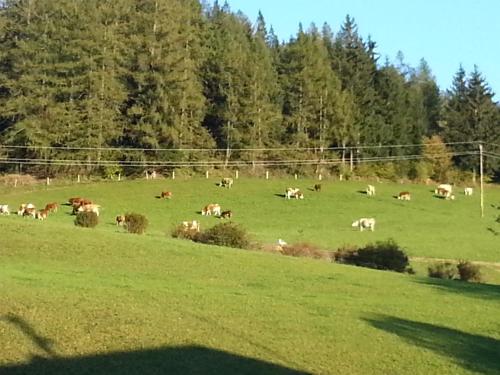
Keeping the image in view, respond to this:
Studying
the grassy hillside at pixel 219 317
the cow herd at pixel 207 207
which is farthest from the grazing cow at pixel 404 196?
the grassy hillside at pixel 219 317

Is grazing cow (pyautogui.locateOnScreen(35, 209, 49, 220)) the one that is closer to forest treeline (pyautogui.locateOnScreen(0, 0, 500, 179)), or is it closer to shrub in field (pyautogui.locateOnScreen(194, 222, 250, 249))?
shrub in field (pyautogui.locateOnScreen(194, 222, 250, 249))

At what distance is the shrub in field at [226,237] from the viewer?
35.2 metres

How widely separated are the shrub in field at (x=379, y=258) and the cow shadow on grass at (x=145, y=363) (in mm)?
22645

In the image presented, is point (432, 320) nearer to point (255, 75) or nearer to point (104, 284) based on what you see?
point (104, 284)

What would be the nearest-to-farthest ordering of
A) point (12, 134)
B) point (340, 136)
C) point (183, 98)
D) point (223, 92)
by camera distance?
point (12, 134)
point (183, 98)
point (223, 92)
point (340, 136)

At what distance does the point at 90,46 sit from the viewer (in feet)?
229

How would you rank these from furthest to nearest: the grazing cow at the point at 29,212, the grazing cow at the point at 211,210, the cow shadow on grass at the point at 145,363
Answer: the grazing cow at the point at 211,210, the grazing cow at the point at 29,212, the cow shadow on grass at the point at 145,363

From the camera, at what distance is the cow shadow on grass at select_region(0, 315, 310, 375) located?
10.6m

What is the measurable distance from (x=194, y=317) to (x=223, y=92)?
66.3 meters

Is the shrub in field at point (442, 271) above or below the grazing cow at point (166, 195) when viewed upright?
below

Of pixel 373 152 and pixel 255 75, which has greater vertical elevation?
pixel 255 75

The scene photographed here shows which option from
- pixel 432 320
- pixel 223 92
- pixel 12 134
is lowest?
pixel 432 320

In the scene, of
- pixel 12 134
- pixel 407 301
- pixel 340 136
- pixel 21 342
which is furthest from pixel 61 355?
pixel 340 136

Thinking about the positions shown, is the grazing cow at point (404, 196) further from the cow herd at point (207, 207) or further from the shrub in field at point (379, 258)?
the shrub in field at point (379, 258)
